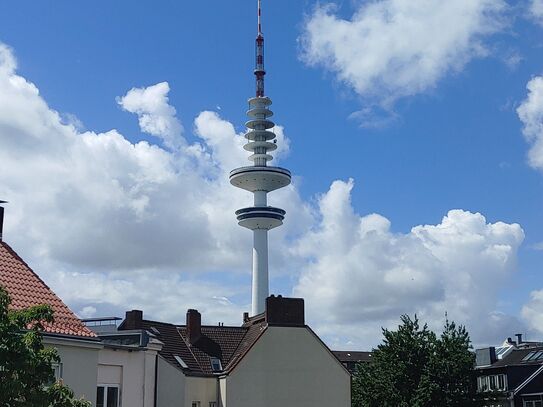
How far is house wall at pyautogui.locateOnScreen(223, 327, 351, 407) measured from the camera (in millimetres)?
50188

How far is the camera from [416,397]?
54.2m

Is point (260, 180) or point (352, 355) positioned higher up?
point (260, 180)

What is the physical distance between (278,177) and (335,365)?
71.2 metres

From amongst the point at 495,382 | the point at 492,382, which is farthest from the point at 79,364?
the point at 492,382

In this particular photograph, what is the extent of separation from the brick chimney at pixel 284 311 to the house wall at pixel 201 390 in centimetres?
547

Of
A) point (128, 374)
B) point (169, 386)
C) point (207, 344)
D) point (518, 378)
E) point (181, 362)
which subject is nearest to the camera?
point (128, 374)

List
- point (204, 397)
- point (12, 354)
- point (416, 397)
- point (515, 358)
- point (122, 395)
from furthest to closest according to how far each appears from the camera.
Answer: point (515, 358) < point (416, 397) < point (204, 397) < point (122, 395) < point (12, 354)

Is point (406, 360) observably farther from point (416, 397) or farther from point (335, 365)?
point (335, 365)

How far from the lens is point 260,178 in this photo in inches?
4786

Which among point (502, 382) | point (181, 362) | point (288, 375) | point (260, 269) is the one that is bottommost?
point (288, 375)

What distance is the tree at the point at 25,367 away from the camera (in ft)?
44.5

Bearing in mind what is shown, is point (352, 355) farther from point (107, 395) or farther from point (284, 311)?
point (107, 395)

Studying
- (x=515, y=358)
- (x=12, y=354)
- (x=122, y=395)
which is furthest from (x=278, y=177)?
(x=12, y=354)

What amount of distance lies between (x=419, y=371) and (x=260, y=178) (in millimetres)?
68398
